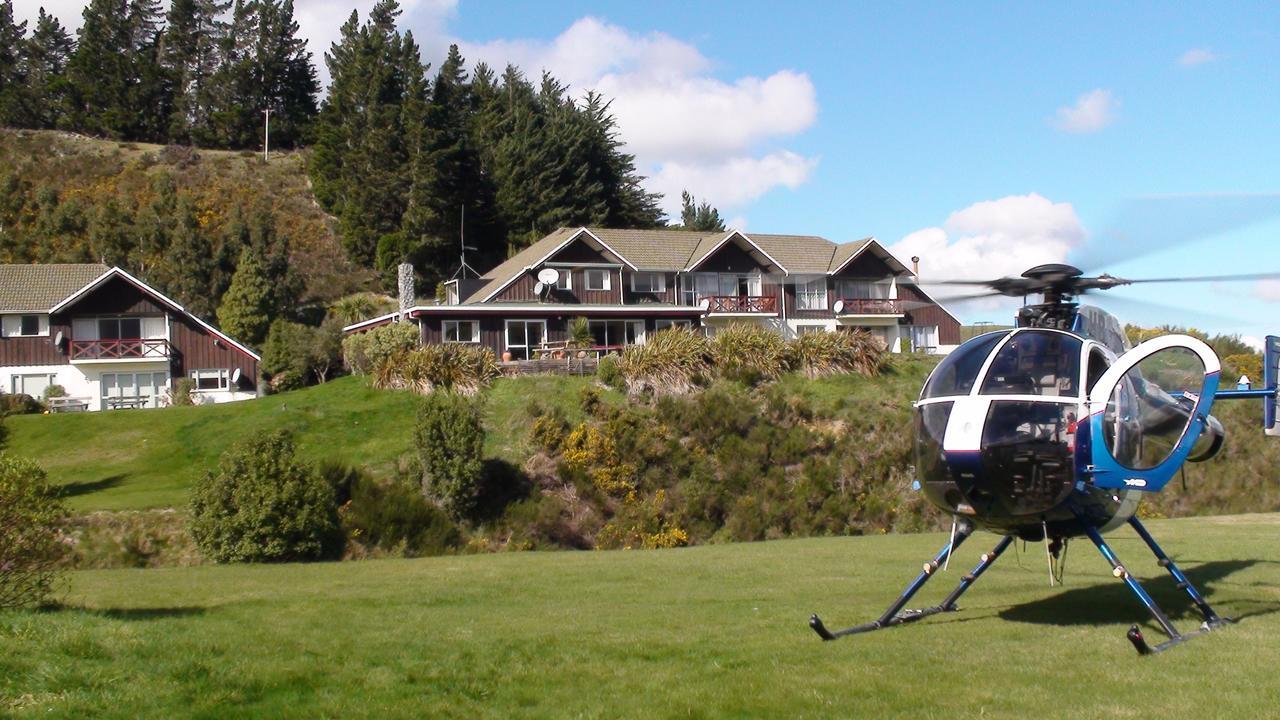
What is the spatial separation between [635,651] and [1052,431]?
445 cm

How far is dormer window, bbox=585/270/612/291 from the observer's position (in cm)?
5372

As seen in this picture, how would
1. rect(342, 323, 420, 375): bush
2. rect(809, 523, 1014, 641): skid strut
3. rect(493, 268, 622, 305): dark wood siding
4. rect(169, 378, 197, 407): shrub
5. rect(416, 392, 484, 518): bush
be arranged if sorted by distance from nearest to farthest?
rect(809, 523, 1014, 641): skid strut → rect(416, 392, 484, 518): bush → rect(342, 323, 420, 375): bush → rect(169, 378, 197, 407): shrub → rect(493, 268, 622, 305): dark wood siding

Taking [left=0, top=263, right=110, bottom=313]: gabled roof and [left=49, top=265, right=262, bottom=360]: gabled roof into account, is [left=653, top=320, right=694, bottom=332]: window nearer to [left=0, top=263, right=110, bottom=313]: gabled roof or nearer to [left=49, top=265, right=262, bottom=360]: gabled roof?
[left=49, top=265, right=262, bottom=360]: gabled roof

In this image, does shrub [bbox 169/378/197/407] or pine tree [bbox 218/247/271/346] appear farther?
pine tree [bbox 218/247/271/346]

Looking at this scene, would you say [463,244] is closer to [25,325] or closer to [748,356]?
[25,325]

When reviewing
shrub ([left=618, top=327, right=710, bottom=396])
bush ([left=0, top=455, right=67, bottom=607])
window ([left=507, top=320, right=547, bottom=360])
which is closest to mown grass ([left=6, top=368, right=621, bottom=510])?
shrub ([left=618, top=327, right=710, bottom=396])

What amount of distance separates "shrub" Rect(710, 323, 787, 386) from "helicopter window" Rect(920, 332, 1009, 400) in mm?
26491

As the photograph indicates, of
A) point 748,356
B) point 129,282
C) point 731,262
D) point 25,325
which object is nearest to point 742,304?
point 731,262

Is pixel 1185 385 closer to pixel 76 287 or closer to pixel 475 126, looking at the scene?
pixel 76 287

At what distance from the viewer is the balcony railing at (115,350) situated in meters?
49.5

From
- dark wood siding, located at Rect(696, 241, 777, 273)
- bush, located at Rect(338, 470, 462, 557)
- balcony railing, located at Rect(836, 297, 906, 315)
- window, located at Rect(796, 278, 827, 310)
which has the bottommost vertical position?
bush, located at Rect(338, 470, 462, 557)

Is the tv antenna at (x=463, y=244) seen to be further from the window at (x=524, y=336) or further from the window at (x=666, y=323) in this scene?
the window at (x=524, y=336)

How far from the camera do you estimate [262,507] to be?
77.6ft

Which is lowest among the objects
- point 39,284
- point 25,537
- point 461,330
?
point 25,537
